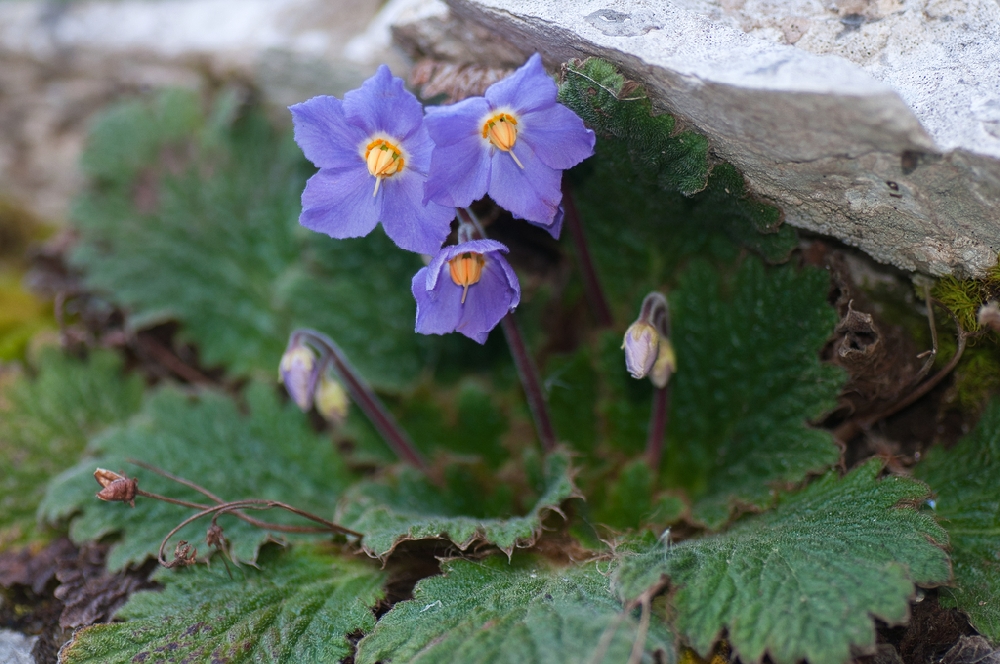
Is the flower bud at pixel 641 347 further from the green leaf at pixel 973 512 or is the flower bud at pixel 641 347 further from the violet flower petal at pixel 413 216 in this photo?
the green leaf at pixel 973 512

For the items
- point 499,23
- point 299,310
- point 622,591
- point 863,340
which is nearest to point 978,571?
point 863,340

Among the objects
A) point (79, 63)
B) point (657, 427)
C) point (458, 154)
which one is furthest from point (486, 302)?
point (79, 63)

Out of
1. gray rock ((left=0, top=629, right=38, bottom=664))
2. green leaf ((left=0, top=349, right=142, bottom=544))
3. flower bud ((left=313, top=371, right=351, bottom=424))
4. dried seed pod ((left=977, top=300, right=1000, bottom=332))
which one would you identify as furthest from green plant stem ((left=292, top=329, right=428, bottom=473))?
dried seed pod ((left=977, top=300, right=1000, bottom=332))

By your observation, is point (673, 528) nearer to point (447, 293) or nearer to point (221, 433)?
point (447, 293)

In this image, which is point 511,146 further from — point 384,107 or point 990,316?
point 990,316

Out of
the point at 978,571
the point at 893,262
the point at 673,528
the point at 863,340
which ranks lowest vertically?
the point at 673,528

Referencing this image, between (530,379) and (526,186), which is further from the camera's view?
(530,379)
